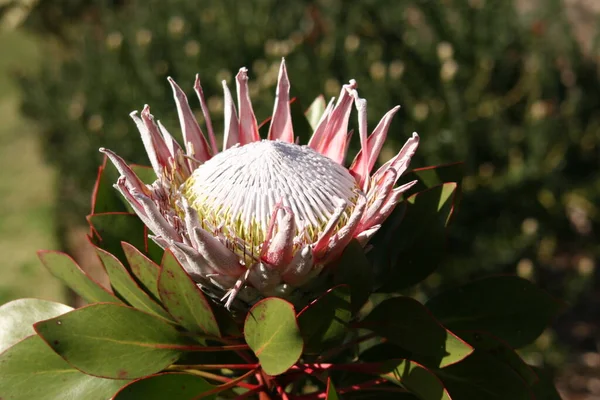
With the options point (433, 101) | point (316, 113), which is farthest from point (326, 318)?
point (433, 101)

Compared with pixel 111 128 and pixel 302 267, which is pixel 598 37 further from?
pixel 302 267

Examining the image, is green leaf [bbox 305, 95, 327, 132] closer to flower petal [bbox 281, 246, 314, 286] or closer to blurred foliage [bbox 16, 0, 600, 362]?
flower petal [bbox 281, 246, 314, 286]

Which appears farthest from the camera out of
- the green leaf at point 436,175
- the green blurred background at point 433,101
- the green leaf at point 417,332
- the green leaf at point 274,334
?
the green blurred background at point 433,101

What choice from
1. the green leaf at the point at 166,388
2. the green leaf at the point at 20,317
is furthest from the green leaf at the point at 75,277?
the green leaf at the point at 166,388

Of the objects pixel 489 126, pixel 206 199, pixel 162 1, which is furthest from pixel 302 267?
pixel 162 1

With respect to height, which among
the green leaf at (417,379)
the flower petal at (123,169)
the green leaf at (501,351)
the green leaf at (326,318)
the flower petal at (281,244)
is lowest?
the green leaf at (501,351)

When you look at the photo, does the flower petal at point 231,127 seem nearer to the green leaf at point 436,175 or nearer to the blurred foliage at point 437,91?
the green leaf at point 436,175

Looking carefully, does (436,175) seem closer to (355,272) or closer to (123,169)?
(355,272)
